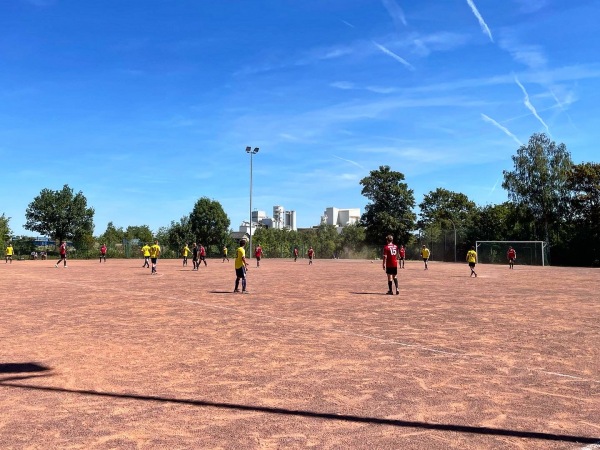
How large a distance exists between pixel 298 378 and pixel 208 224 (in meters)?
75.0

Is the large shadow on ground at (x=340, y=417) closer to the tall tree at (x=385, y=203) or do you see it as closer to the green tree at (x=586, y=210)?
the green tree at (x=586, y=210)

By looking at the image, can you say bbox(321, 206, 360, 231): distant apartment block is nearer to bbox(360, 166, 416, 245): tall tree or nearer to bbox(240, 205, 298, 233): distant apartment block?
bbox(240, 205, 298, 233): distant apartment block

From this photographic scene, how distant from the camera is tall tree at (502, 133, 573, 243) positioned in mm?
54750

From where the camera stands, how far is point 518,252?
5056cm

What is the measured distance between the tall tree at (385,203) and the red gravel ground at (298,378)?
63.3 metres

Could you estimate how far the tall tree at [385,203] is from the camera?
249 feet

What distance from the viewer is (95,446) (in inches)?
166

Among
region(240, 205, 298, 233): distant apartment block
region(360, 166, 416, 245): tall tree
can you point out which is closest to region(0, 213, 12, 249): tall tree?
region(360, 166, 416, 245): tall tree

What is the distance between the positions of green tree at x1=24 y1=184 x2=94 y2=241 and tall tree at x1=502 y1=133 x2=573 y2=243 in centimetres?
5582

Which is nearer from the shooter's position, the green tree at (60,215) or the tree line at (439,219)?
the tree line at (439,219)

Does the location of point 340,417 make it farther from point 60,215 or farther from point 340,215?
point 340,215

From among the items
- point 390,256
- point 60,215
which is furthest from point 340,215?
point 390,256

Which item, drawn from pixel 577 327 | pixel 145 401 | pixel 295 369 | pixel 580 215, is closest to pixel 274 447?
pixel 145 401

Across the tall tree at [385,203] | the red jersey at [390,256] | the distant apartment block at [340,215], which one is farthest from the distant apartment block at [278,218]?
the red jersey at [390,256]
